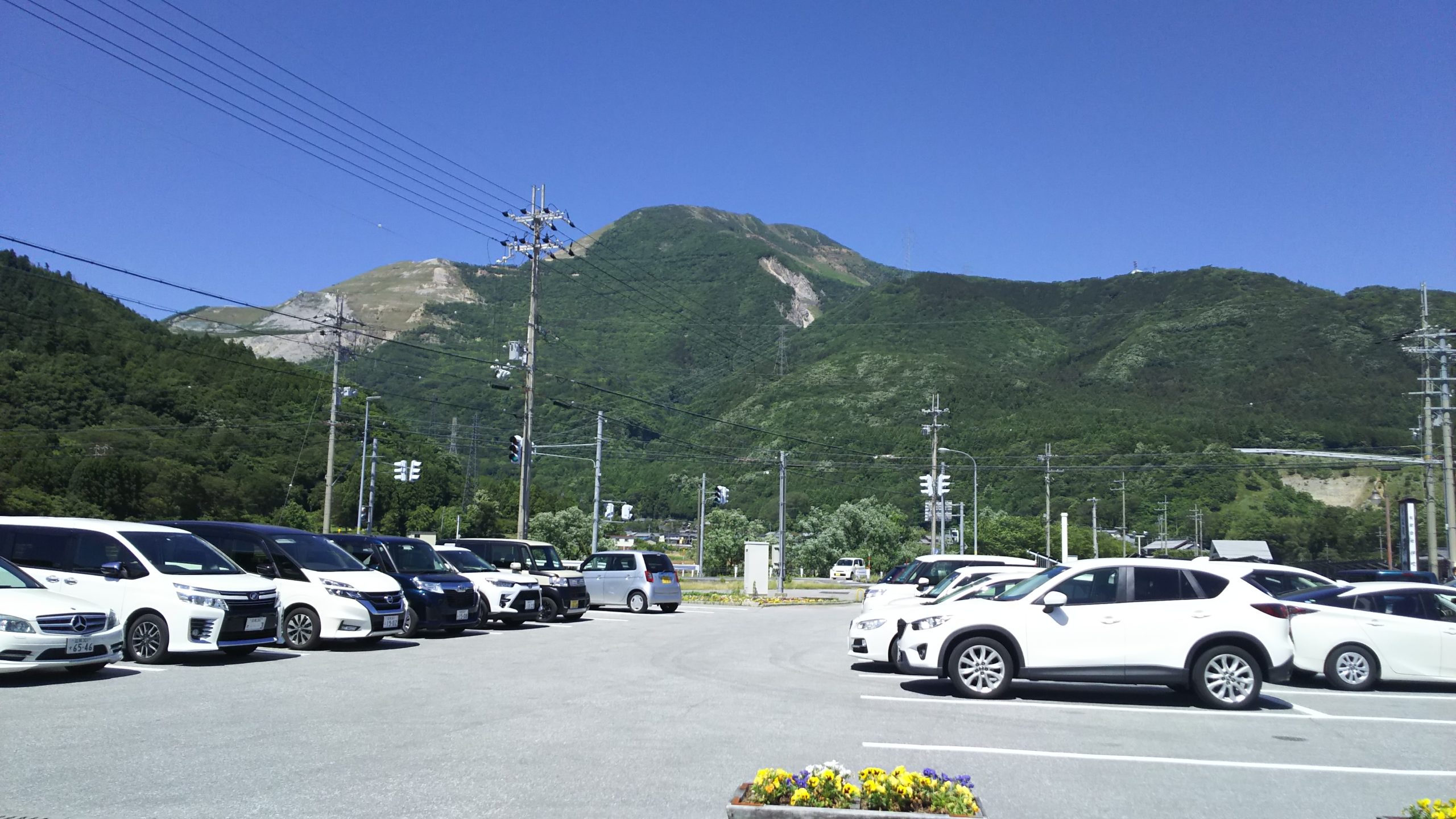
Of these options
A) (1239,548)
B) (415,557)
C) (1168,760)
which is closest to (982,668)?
(1168,760)

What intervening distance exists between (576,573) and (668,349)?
9837 cm

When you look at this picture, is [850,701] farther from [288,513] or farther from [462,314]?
[462,314]

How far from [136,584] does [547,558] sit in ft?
43.1

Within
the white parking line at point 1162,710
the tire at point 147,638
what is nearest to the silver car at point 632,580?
the tire at point 147,638

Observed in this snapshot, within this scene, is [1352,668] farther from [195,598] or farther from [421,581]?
[195,598]

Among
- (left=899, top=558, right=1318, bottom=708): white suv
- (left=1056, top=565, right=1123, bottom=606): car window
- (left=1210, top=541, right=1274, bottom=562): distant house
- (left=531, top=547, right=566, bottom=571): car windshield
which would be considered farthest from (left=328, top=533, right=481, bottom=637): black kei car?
(left=1210, top=541, right=1274, bottom=562): distant house

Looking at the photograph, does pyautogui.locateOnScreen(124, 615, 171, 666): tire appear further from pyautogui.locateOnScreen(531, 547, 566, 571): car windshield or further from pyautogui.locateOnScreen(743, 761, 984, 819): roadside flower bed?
pyautogui.locateOnScreen(531, 547, 566, 571): car windshield

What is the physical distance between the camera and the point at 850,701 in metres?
11.8

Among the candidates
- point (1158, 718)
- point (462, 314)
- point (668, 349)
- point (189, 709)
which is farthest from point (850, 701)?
point (462, 314)

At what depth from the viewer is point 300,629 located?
16.4 m

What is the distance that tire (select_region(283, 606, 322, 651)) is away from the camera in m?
16.3

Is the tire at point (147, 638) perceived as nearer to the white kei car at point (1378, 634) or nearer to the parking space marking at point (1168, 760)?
the parking space marking at point (1168, 760)

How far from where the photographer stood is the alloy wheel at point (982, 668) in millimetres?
12016

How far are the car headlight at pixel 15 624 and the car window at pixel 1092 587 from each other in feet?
38.4
